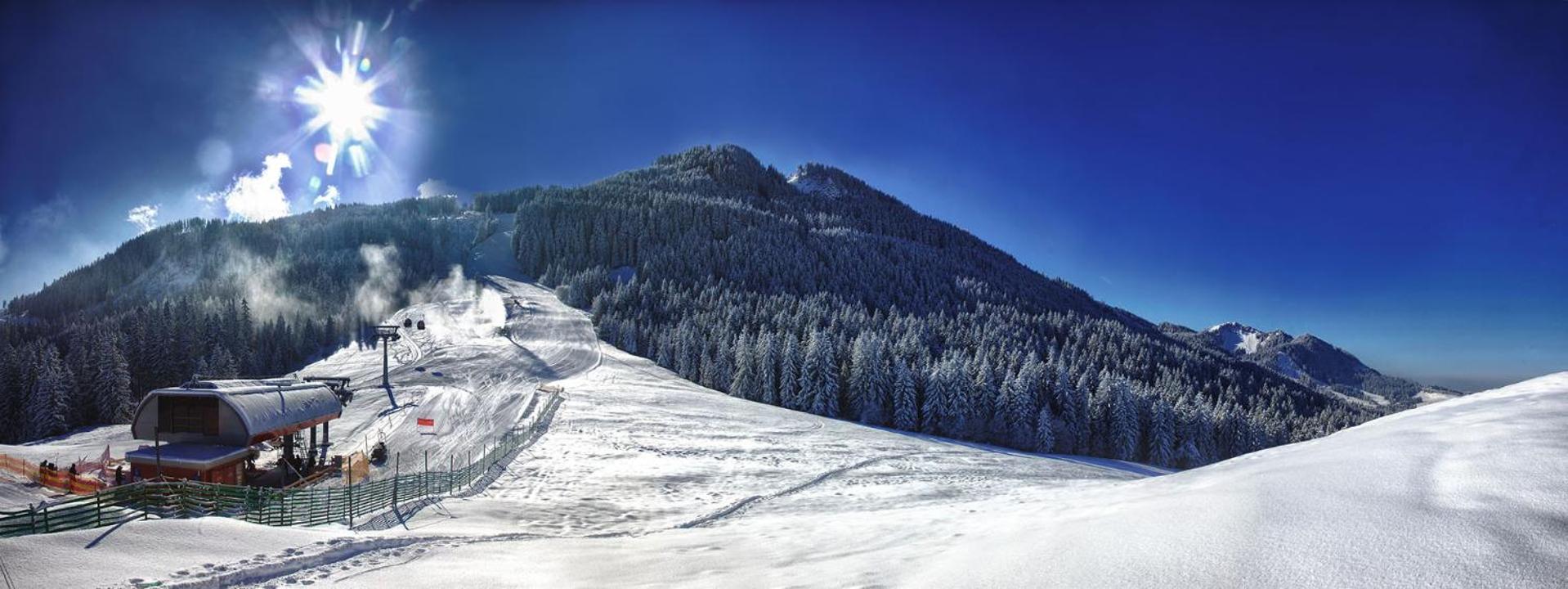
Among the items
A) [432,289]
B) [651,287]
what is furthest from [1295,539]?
[432,289]

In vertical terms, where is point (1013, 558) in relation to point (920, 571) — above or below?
above

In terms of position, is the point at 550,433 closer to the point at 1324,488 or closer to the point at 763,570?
the point at 763,570

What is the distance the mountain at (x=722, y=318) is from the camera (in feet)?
160

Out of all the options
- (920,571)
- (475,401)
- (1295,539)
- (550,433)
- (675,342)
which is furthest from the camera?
(675,342)

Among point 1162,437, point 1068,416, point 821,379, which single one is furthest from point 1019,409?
point 821,379

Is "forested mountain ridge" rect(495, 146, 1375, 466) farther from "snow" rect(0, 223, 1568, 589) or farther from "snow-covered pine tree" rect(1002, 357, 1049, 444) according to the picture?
"snow" rect(0, 223, 1568, 589)

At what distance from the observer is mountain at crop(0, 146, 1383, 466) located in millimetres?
48844

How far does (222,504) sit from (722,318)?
58371 millimetres

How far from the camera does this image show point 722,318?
2808 inches

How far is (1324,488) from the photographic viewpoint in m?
4.27

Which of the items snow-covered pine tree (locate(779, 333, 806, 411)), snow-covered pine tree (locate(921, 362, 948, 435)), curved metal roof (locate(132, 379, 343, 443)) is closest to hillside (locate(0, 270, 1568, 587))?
curved metal roof (locate(132, 379, 343, 443))

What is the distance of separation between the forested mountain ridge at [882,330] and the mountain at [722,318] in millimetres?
324

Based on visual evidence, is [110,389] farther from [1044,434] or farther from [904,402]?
A: [1044,434]

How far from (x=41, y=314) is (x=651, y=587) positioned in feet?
494
